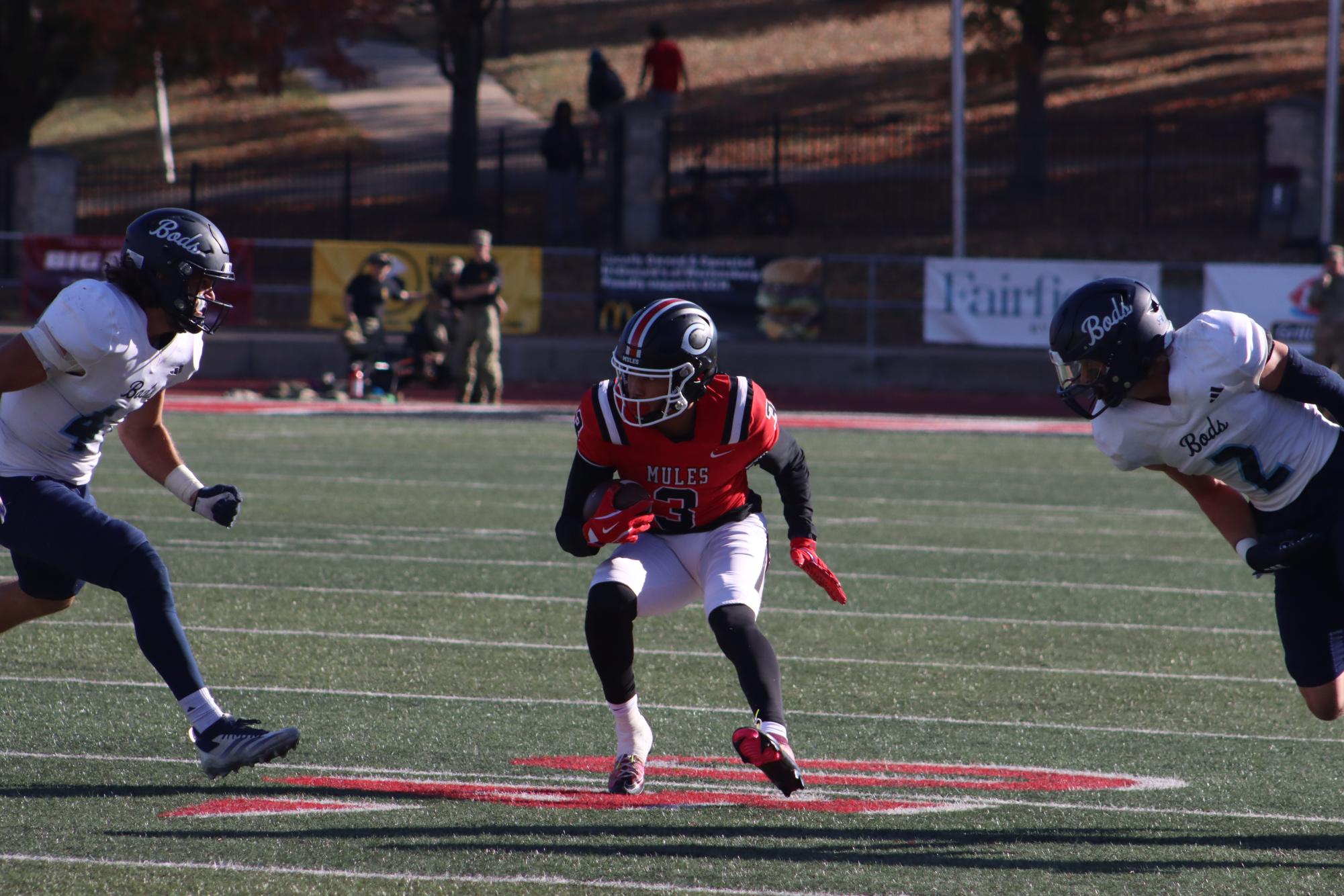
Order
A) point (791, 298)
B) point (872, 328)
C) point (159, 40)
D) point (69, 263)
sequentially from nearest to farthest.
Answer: point (791, 298)
point (872, 328)
point (69, 263)
point (159, 40)

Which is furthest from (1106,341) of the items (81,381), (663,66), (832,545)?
(663,66)

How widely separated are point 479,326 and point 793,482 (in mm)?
13572

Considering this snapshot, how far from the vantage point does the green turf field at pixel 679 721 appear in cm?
464

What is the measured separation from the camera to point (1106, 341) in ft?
16.2

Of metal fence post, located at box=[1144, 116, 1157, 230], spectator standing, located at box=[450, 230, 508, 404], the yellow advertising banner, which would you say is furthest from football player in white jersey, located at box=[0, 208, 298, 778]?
metal fence post, located at box=[1144, 116, 1157, 230]

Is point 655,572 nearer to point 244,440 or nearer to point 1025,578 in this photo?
point 1025,578

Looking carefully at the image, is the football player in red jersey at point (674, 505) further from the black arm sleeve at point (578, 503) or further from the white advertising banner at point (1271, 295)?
the white advertising banner at point (1271, 295)

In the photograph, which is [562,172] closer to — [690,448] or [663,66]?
[663,66]

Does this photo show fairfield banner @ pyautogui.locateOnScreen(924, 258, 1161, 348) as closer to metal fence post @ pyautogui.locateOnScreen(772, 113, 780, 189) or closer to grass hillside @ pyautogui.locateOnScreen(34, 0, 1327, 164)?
metal fence post @ pyautogui.locateOnScreen(772, 113, 780, 189)

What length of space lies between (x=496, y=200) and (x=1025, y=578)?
19.6 metres

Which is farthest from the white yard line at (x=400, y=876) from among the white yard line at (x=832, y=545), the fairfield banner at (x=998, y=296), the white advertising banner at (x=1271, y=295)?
the fairfield banner at (x=998, y=296)

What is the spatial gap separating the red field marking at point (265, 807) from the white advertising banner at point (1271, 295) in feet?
51.3

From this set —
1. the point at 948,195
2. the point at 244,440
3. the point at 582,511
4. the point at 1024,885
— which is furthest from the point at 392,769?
the point at 948,195

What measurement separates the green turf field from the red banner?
11.5 metres
